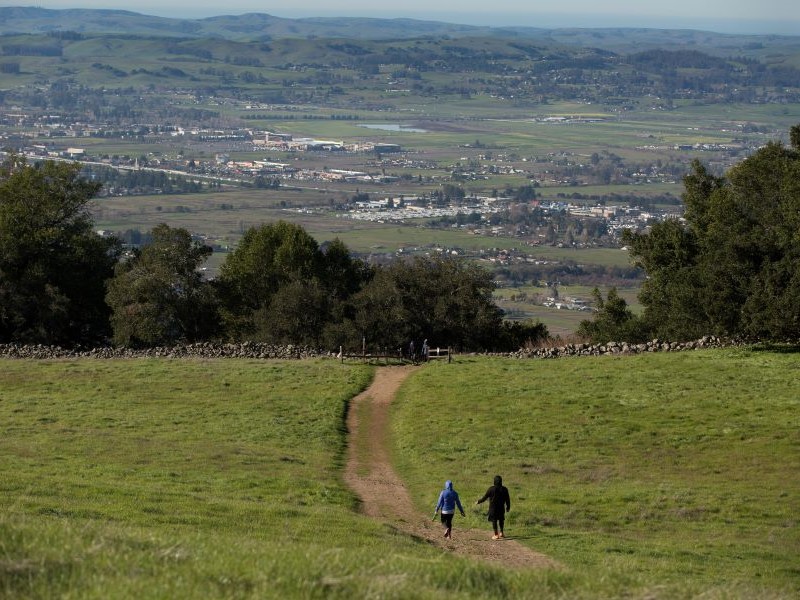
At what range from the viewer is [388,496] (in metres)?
22.3

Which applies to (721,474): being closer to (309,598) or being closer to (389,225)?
(309,598)

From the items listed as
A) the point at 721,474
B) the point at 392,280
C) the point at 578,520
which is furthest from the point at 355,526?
the point at 392,280

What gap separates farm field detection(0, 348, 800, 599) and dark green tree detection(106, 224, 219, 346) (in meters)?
5.40

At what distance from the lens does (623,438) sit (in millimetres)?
26812

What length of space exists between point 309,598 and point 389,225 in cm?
11561

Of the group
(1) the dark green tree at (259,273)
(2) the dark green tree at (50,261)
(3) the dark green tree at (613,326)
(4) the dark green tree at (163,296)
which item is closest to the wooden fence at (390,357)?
(4) the dark green tree at (163,296)

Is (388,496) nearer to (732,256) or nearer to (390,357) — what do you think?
(390,357)

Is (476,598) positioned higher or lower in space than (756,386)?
higher

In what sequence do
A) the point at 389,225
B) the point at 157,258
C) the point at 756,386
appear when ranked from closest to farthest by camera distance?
the point at 756,386
the point at 157,258
the point at 389,225

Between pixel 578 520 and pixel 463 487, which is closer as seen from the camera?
pixel 578 520

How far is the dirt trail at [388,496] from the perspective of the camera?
1823 centimetres

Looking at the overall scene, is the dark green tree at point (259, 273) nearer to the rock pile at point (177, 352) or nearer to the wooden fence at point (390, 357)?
the rock pile at point (177, 352)

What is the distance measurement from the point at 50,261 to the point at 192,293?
6.62 meters

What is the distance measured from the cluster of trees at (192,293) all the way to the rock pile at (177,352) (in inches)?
85.0
